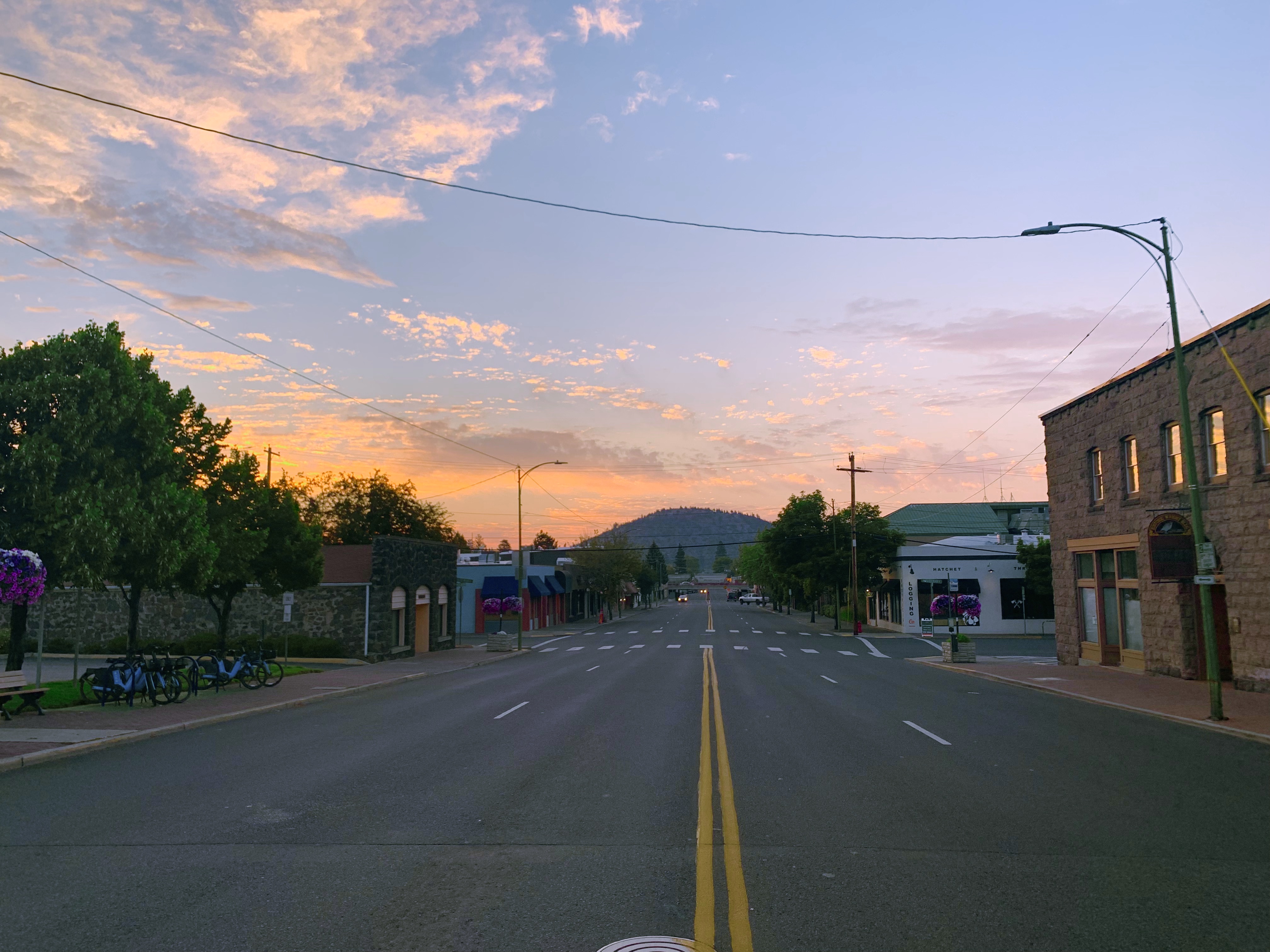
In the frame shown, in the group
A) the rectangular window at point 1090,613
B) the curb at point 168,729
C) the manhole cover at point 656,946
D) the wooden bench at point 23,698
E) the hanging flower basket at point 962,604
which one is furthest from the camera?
the hanging flower basket at point 962,604

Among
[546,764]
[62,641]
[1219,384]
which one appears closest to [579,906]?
[546,764]

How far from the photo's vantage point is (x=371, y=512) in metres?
68.9

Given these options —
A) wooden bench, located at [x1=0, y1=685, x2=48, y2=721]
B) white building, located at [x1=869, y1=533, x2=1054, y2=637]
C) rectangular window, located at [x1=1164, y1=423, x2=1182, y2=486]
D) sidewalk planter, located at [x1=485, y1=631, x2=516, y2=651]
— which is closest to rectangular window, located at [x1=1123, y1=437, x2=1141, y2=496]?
rectangular window, located at [x1=1164, y1=423, x2=1182, y2=486]

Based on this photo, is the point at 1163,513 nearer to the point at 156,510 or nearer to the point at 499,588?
the point at 156,510

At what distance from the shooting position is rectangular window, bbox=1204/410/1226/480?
22219mm

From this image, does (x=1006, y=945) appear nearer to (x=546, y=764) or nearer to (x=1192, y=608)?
(x=546, y=764)

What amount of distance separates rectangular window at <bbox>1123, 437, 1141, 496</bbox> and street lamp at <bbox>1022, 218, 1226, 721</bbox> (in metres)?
10.4

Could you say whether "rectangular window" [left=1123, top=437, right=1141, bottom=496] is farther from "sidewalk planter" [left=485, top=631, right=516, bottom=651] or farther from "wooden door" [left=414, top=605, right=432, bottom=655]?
"wooden door" [left=414, top=605, right=432, bottom=655]

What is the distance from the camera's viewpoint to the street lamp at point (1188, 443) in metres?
16.1

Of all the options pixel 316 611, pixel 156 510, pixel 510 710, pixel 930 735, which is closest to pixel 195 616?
pixel 316 611

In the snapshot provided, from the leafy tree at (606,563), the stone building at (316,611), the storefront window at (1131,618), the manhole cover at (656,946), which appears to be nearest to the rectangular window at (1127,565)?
the storefront window at (1131,618)

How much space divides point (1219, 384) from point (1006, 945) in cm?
2152

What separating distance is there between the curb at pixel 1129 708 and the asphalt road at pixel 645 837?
0.37 m

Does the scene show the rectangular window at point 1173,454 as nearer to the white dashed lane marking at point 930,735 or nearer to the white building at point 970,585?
the white dashed lane marking at point 930,735
